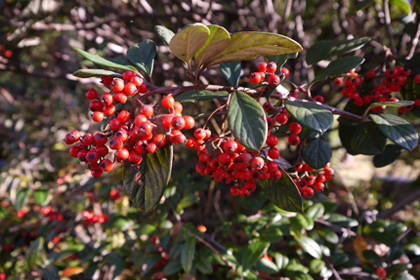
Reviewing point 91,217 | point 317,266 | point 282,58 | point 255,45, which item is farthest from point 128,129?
point 91,217

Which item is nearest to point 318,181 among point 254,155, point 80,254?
point 254,155

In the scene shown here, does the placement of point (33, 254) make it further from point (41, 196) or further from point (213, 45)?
point (213, 45)

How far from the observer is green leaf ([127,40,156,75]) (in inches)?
36.1

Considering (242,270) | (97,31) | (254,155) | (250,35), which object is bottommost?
(242,270)

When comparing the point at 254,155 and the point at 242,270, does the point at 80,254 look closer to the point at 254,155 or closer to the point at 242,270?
the point at 242,270

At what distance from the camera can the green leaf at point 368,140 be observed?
39.8 inches

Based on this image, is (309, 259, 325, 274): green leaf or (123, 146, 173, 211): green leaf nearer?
(123, 146, 173, 211): green leaf

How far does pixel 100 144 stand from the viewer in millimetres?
781

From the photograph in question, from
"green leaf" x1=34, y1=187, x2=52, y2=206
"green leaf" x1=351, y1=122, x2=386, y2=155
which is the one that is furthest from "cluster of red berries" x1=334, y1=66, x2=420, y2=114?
"green leaf" x1=34, y1=187, x2=52, y2=206

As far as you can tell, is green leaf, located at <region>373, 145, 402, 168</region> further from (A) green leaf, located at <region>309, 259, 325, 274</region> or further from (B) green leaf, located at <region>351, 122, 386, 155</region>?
(A) green leaf, located at <region>309, 259, 325, 274</region>

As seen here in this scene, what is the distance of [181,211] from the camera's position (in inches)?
64.5

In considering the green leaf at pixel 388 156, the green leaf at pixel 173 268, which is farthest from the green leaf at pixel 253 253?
the green leaf at pixel 388 156

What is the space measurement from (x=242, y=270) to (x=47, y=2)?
→ 9.55 feet

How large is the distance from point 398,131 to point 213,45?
0.75m
